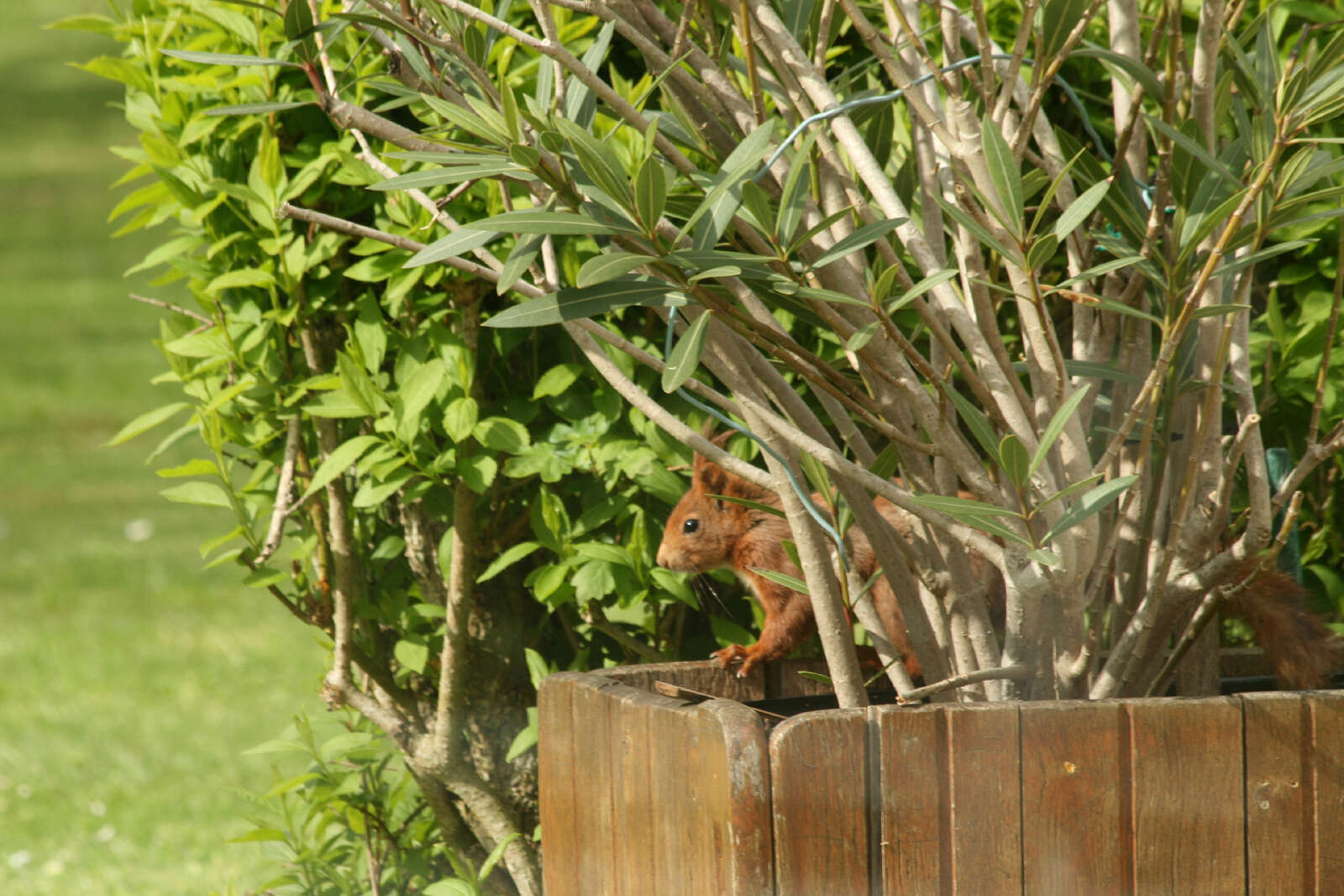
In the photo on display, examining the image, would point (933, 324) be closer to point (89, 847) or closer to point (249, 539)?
point (249, 539)

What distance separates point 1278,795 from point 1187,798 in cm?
10

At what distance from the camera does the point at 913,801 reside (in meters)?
1.28

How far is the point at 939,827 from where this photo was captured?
128cm

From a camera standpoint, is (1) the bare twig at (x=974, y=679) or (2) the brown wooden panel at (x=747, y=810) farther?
(1) the bare twig at (x=974, y=679)

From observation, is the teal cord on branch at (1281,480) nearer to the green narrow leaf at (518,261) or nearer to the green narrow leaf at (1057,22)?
the green narrow leaf at (1057,22)

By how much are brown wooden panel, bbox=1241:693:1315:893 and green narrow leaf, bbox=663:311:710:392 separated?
0.66 meters

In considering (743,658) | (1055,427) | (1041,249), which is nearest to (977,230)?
(1041,249)

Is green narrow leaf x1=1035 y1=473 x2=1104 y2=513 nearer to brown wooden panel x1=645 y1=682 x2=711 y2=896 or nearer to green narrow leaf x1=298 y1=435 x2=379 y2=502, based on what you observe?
brown wooden panel x1=645 y1=682 x2=711 y2=896

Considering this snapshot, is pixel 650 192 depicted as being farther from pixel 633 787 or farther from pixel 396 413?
pixel 396 413

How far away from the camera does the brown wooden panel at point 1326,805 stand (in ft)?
4.32

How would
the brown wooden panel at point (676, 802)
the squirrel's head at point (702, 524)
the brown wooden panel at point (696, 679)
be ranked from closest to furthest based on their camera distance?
the brown wooden panel at point (676, 802) → the brown wooden panel at point (696, 679) → the squirrel's head at point (702, 524)

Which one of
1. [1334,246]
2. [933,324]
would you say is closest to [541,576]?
[933,324]

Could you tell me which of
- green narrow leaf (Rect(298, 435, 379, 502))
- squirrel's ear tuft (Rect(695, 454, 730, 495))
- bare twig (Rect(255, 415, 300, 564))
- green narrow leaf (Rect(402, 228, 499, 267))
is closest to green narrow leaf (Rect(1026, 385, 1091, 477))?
green narrow leaf (Rect(402, 228, 499, 267))

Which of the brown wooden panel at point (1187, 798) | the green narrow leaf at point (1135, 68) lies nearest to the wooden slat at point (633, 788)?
the brown wooden panel at point (1187, 798)
